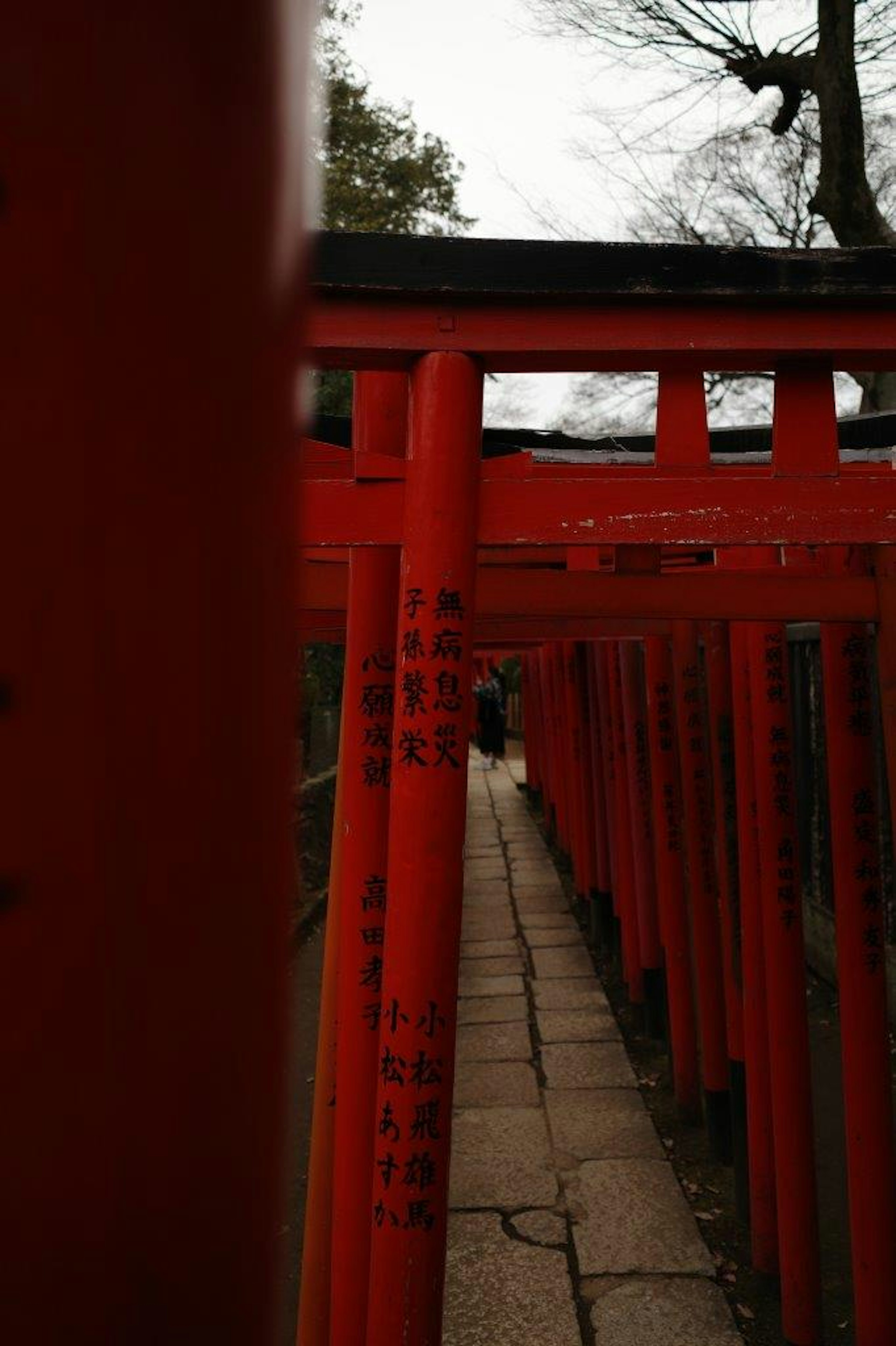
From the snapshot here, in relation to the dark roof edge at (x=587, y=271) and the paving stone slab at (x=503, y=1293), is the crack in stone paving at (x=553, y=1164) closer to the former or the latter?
the paving stone slab at (x=503, y=1293)

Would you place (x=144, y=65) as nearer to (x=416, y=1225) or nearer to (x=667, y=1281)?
(x=416, y=1225)

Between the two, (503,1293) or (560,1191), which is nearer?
(503,1293)

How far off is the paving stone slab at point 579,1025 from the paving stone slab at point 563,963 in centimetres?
73

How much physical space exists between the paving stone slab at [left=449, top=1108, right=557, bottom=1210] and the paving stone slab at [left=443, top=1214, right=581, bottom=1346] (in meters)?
0.21

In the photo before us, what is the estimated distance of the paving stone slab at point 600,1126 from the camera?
4785 mm

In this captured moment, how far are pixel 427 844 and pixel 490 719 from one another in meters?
17.8

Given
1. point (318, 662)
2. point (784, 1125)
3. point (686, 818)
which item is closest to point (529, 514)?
point (784, 1125)

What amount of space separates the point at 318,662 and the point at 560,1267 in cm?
729

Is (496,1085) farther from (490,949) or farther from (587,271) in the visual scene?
(587,271)

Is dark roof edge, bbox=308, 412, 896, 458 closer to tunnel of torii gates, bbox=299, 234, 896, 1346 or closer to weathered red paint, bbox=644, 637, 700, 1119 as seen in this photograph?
tunnel of torii gates, bbox=299, 234, 896, 1346

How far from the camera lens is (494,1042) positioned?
624 cm

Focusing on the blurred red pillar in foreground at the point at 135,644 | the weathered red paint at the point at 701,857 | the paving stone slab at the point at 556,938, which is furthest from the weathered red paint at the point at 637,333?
the paving stone slab at the point at 556,938

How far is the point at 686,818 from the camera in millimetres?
4762

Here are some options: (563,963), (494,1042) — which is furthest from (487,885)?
(494,1042)
